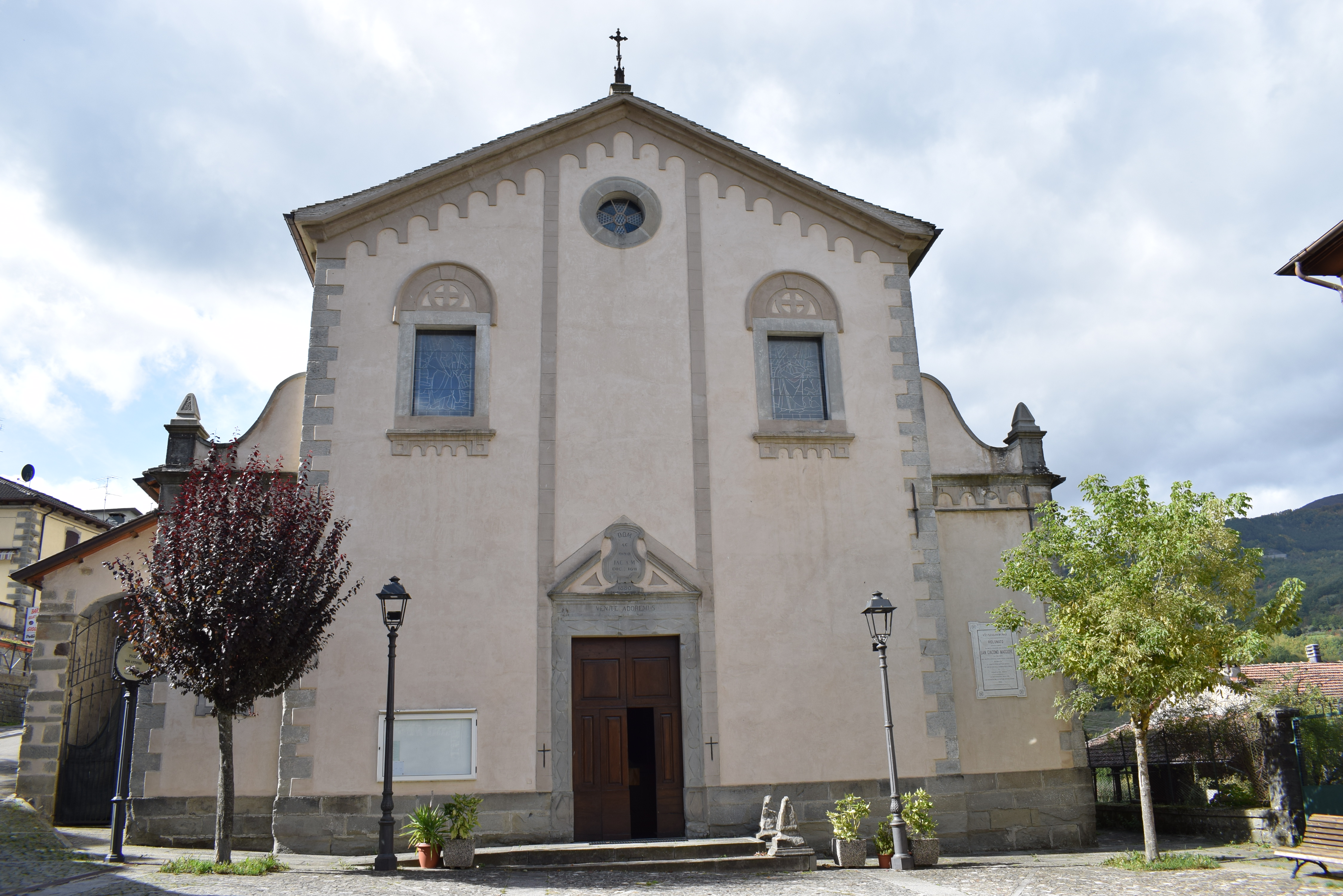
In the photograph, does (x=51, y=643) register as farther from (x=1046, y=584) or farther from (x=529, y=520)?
(x=1046, y=584)

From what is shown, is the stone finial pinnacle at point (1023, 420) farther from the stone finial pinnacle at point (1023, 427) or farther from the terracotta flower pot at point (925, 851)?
the terracotta flower pot at point (925, 851)

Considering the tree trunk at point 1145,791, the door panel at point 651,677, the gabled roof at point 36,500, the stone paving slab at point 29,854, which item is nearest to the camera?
the stone paving slab at point 29,854

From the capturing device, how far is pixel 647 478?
44.9 feet

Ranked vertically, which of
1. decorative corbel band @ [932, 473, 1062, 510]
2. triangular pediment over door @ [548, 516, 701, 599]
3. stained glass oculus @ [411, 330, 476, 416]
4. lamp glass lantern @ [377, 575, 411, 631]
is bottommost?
lamp glass lantern @ [377, 575, 411, 631]

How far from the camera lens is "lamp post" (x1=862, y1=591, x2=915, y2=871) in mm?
11461

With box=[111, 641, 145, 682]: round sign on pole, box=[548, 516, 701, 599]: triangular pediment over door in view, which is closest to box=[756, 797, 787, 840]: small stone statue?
box=[548, 516, 701, 599]: triangular pediment over door

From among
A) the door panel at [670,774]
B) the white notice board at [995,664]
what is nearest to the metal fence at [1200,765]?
the white notice board at [995,664]

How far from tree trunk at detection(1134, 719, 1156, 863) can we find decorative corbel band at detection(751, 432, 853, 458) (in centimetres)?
533

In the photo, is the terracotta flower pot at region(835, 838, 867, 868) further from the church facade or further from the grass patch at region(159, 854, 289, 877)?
the grass patch at region(159, 854, 289, 877)

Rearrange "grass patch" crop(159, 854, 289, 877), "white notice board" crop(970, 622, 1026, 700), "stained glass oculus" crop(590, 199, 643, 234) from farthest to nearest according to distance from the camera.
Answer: "stained glass oculus" crop(590, 199, 643, 234), "white notice board" crop(970, 622, 1026, 700), "grass patch" crop(159, 854, 289, 877)

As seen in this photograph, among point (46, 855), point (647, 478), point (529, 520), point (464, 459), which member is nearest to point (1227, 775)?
point (647, 478)

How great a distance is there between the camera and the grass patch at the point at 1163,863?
11188 mm

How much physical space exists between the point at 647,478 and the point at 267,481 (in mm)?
5257

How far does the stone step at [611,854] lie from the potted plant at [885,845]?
4.89 ft
